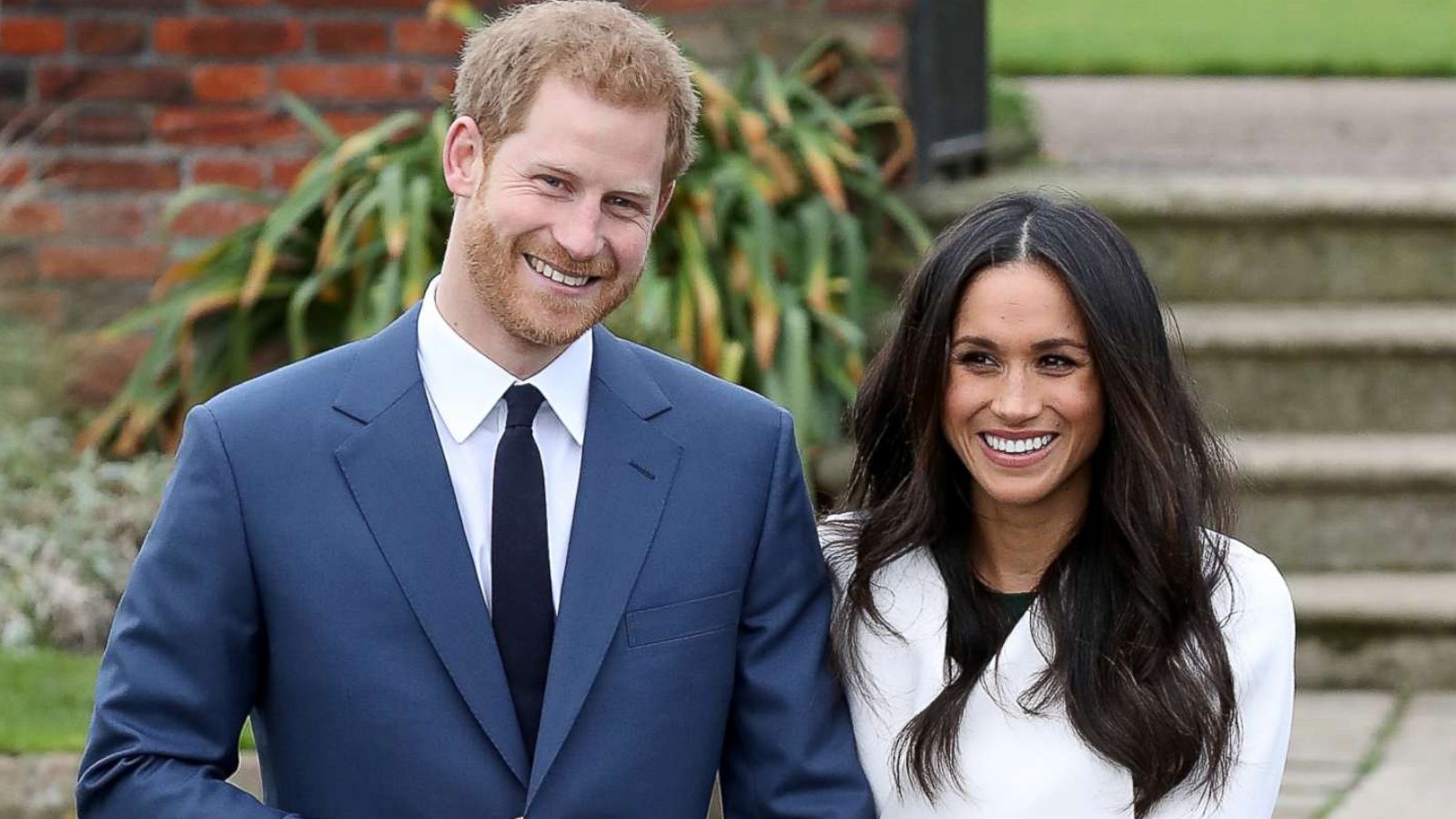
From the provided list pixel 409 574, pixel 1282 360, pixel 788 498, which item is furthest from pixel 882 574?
pixel 1282 360

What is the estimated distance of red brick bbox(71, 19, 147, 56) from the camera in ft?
19.9

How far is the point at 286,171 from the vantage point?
614 cm

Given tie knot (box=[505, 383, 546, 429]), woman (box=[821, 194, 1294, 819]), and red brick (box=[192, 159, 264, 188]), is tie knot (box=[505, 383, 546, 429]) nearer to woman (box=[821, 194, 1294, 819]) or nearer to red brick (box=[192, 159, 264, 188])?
woman (box=[821, 194, 1294, 819])

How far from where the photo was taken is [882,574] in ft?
9.53

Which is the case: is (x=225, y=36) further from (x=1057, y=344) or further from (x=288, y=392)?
(x=1057, y=344)

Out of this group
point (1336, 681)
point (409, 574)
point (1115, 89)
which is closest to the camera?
point (409, 574)

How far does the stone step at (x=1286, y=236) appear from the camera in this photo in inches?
241

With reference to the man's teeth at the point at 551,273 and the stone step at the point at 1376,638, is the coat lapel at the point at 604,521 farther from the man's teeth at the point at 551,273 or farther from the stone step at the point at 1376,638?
the stone step at the point at 1376,638

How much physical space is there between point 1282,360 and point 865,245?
1164mm

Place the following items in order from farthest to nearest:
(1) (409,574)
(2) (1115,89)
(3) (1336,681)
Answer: (2) (1115,89)
(3) (1336,681)
(1) (409,574)

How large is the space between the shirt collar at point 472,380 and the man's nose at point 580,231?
0.15 m

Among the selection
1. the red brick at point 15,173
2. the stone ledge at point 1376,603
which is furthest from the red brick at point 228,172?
the stone ledge at point 1376,603

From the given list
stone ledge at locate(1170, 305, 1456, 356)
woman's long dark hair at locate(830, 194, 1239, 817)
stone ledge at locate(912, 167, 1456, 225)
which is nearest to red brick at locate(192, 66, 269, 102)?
stone ledge at locate(912, 167, 1456, 225)

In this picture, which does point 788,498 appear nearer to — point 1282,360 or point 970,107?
point 1282,360
